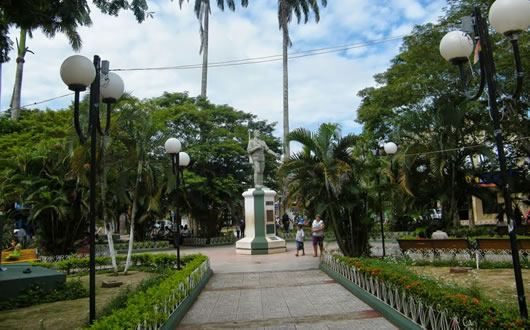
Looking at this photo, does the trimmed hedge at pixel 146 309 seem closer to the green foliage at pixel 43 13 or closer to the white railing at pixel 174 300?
the white railing at pixel 174 300

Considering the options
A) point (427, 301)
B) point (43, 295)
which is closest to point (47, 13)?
point (43, 295)

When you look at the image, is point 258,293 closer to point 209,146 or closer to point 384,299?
point 384,299

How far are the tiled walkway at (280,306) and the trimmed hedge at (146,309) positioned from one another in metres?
0.55

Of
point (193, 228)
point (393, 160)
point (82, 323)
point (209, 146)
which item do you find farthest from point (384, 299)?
point (193, 228)

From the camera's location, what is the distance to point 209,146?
22.3 m

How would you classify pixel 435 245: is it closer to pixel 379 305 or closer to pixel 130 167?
pixel 379 305

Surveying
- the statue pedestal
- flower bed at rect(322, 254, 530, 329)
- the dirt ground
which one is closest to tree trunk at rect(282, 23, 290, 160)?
the statue pedestal

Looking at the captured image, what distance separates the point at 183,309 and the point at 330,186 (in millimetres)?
5688

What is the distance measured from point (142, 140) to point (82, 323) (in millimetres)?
5690

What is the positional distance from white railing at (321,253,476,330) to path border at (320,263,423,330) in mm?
59

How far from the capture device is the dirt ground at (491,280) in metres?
6.43

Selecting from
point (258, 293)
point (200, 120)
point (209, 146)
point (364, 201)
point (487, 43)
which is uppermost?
point (200, 120)

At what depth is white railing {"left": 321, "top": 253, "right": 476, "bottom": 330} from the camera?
417 cm

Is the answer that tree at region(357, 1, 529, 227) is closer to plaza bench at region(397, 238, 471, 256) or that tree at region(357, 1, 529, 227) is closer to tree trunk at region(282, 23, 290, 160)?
plaza bench at region(397, 238, 471, 256)
